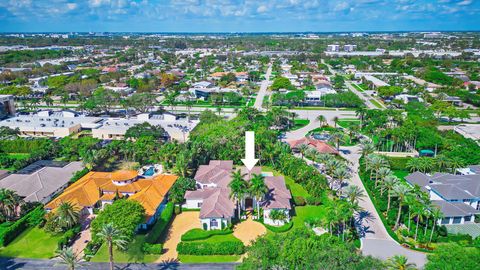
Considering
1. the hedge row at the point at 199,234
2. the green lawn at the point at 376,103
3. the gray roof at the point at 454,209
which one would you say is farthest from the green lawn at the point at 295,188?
the green lawn at the point at 376,103

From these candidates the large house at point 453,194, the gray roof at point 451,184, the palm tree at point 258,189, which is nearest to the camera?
the palm tree at point 258,189

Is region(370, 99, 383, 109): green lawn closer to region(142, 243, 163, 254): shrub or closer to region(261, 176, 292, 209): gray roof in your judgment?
region(261, 176, 292, 209): gray roof

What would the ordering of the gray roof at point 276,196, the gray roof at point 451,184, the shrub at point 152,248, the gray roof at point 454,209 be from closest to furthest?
the shrub at point 152,248 < the gray roof at point 454,209 < the gray roof at point 276,196 < the gray roof at point 451,184

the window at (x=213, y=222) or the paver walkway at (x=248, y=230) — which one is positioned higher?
the window at (x=213, y=222)

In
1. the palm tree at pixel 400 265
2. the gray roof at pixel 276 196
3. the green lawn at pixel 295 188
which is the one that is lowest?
the green lawn at pixel 295 188

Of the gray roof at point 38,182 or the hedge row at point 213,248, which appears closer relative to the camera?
the hedge row at point 213,248

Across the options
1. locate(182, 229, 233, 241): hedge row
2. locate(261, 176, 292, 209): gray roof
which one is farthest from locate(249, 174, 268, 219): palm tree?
locate(182, 229, 233, 241): hedge row

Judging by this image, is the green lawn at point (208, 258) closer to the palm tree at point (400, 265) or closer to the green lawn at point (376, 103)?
the palm tree at point (400, 265)
